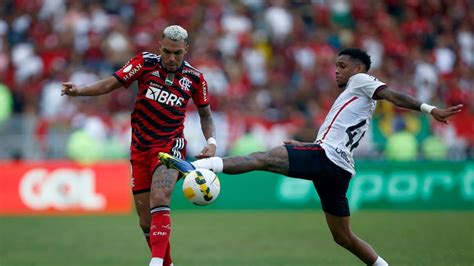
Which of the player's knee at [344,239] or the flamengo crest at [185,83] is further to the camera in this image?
the flamengo crest at [185,83]

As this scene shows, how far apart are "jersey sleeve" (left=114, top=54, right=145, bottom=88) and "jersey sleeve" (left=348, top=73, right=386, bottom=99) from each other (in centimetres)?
242

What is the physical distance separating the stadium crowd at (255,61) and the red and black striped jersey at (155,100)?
11.5 m

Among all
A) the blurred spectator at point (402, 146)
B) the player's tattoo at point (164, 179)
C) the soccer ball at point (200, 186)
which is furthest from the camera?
the blurred spectator at point (402, 146)

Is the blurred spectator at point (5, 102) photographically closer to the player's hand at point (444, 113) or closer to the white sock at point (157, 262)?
the white sock at point (157, 262)

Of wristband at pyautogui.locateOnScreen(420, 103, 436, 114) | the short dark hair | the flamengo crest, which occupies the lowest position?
wristband at pyautogui.locateOnScreen(420, 103, 436, 114)

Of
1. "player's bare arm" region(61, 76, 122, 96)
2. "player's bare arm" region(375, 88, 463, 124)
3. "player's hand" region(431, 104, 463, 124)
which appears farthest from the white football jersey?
"player's bare arm" region(61, 76, 122, 96)

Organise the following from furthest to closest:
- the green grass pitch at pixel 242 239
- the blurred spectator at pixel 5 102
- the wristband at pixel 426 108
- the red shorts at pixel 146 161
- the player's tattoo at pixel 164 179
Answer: the blurred spectator at pixel 5 102, the green grass pitch at pixel 242 239, the red shorts at pixel 146 161, the player's tattoo at pixel 164 179, the wristband at pixel 426 108

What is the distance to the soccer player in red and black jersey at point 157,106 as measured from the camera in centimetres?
961

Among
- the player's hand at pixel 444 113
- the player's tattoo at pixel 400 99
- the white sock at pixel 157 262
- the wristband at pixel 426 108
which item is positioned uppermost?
the player's tattoo at pixel 400 99

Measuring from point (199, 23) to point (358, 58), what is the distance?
1662 centimetres

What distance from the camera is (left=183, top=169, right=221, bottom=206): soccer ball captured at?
28.9 feet

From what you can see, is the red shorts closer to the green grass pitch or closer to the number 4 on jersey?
the number 4 on jersey

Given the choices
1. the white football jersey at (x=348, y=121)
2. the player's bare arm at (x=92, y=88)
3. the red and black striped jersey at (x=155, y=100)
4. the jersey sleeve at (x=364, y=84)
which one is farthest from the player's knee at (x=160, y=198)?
the jersey sleeve at (x=364, y=84)

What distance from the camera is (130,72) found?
9.73 m
